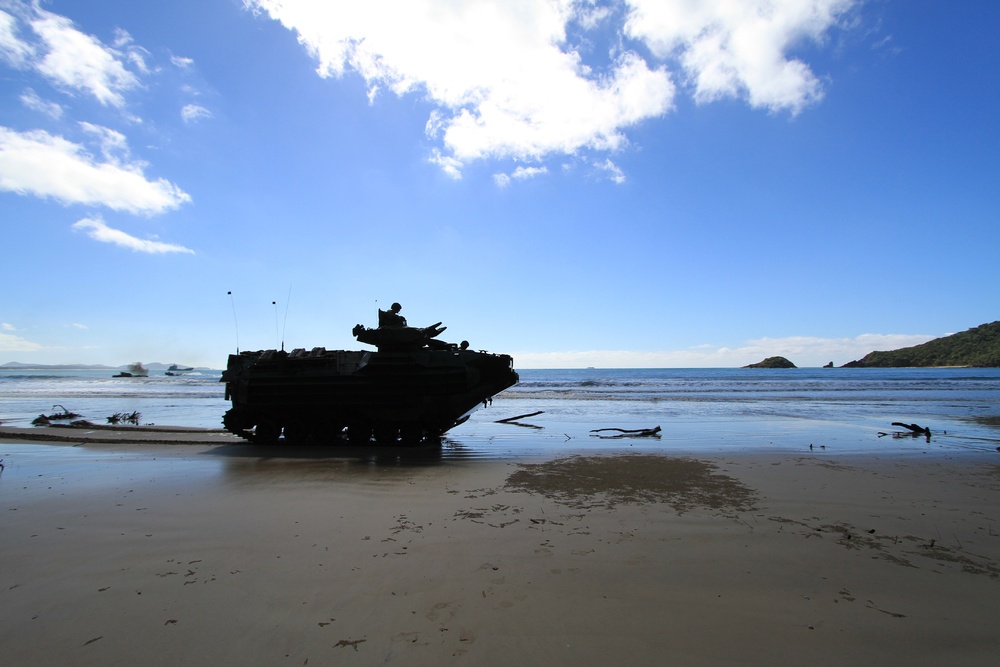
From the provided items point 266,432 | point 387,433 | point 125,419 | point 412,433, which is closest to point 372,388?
point 387,433

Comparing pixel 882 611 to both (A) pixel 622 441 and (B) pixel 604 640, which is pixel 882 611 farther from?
(A) pixel 622 441

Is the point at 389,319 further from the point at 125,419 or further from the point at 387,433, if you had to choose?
the point at 125,419

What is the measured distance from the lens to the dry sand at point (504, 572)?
150 inches

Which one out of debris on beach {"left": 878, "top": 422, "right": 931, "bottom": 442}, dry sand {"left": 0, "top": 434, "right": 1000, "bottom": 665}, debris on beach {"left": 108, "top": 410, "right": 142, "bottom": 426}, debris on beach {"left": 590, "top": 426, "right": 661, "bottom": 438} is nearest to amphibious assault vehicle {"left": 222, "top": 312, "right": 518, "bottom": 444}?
debris on beach {"left": 590, "top": 426, "right": 661, "bottom": 438}

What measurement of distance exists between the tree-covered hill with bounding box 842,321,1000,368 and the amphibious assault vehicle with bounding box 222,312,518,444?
417 ft

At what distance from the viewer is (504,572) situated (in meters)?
5.14

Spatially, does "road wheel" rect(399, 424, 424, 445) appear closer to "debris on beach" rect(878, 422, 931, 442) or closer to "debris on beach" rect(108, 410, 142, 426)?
"debris on beach" rect(108, 410, 142, 426)

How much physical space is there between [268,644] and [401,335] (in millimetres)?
12734

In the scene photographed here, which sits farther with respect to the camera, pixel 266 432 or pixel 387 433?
pixel 266 432

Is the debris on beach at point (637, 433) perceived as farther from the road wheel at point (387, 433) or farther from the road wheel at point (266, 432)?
the road wheel at point (266, 432)

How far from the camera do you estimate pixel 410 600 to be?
4516 mm

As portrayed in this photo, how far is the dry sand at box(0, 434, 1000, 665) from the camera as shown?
150 inches

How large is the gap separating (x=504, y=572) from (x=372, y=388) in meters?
11.8

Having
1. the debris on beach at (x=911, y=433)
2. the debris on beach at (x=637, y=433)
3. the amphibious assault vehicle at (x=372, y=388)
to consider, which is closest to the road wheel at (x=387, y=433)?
the amphibious assault vehicle at (x=372, y=388)
